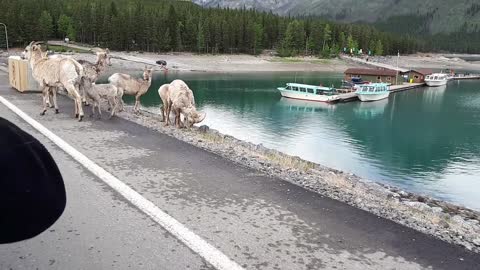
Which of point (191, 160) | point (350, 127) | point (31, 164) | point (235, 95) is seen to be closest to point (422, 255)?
point (31, 164)

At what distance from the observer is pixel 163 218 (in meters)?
6.63

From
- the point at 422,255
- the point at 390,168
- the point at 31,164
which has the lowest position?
the point at 390,168

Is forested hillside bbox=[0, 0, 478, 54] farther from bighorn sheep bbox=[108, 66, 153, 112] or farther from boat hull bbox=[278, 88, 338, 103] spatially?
bighorn sheep bbox=[108, 66, 153, 112]

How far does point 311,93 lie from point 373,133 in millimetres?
23580

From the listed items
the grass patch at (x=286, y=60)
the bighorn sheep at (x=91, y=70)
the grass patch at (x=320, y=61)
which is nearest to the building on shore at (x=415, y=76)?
the grass patch at (x=320, y=61)

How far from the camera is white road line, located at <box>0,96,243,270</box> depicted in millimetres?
5378

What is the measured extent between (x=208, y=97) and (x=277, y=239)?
5208cm

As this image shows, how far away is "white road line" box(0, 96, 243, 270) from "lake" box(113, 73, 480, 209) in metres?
17.5

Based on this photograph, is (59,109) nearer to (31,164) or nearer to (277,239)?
(277,239)

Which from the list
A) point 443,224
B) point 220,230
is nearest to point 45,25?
point 220,230

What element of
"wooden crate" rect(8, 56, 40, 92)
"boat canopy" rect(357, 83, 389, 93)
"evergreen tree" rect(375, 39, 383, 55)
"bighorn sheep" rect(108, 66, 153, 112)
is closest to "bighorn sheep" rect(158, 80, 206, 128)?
"bighorn sheep" rect(108, 66, 153, 112)

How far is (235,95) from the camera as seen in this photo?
6175cm

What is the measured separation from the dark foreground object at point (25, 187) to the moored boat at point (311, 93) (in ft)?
196

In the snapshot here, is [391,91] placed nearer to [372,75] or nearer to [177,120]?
[372,75]
